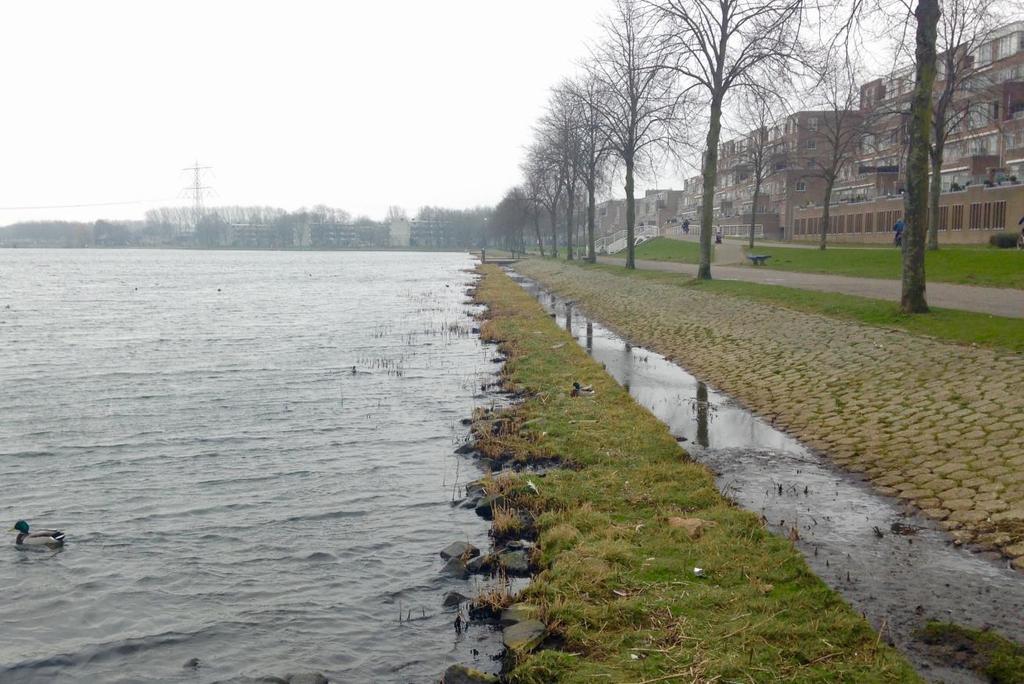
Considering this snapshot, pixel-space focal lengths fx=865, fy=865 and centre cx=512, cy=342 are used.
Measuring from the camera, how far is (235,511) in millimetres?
9719

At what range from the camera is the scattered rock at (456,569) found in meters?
7.67

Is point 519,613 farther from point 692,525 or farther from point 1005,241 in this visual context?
point 1005,241

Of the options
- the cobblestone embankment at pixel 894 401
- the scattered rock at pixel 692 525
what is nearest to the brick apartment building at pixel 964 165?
the cobblestone embankment at pixel 894 401

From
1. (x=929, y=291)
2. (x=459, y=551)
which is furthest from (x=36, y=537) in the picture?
(x=929, y=291)

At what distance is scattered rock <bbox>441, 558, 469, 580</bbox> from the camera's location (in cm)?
767

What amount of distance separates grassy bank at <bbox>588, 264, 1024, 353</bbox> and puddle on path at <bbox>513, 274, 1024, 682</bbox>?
466 cm

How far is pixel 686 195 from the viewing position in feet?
641

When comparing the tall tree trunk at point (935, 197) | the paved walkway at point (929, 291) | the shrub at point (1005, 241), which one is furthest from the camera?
the shrub at point (1005, 241)

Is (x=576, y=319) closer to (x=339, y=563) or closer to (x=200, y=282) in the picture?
(x=339, y=563)

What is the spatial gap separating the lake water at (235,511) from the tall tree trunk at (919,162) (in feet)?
30.6

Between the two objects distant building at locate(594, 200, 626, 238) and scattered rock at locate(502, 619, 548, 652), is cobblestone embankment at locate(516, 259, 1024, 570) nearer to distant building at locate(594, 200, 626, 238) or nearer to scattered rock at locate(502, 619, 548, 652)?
scattered rock at locate(502, 619, 548, 652)

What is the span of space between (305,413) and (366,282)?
50.5 metres

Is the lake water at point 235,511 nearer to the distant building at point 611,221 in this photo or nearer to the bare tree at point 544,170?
the bare tree at point 544,170

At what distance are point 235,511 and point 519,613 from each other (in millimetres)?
4480
